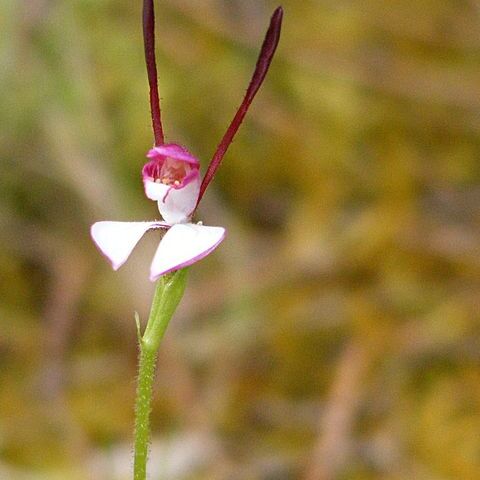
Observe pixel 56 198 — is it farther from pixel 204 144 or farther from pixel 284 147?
pixel 284 147

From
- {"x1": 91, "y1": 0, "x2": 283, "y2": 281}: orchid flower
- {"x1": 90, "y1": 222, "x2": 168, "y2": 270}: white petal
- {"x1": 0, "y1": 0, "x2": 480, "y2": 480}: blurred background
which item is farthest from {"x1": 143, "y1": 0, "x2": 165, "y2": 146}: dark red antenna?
{"x1": 0, "y1": 0, "x2": 480, "y2": 480}: blurred background

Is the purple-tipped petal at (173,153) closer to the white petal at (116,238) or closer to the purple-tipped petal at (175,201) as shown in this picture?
the purple-tipped petal at (175,201)

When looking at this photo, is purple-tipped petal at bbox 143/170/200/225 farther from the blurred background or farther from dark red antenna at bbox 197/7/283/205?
the blurred background

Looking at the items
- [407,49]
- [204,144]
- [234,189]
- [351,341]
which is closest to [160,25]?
[204,144]

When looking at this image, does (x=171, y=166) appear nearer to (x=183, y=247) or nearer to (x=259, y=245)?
(x=183, y=247)

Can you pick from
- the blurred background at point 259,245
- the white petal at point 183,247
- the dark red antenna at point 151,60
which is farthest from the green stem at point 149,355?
the blurred background at point 259,245

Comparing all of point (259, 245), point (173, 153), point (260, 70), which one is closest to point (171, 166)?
point (173, 153)
